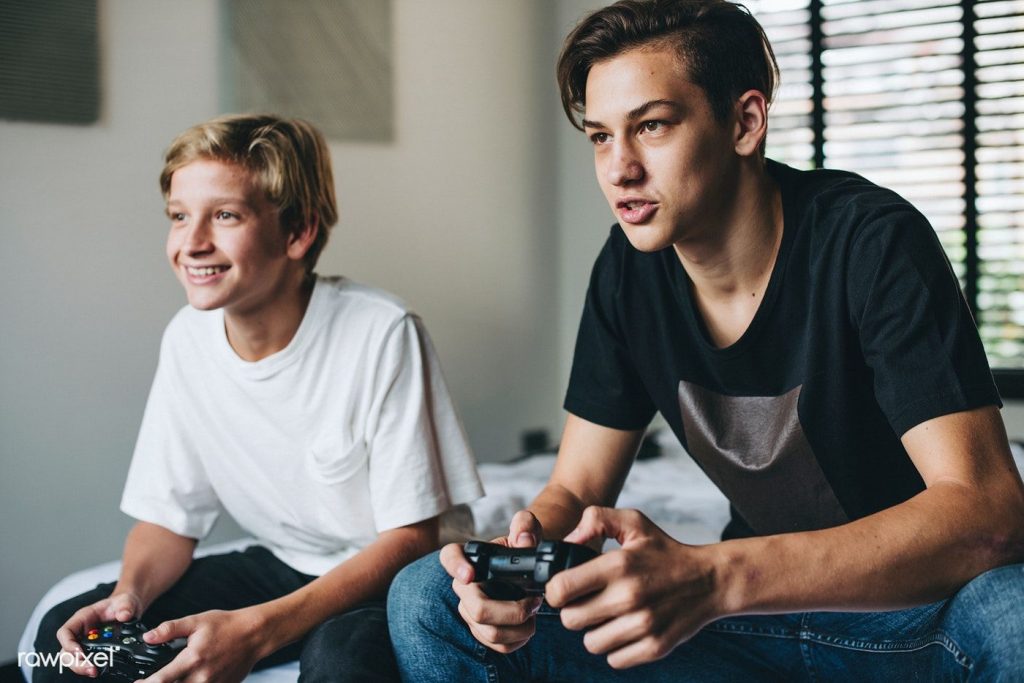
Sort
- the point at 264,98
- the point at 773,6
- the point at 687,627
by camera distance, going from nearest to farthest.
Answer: the point at 687,627, the point at 264,98, the point at 773,6

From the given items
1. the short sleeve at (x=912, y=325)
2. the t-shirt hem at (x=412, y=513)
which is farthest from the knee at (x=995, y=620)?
the t-shirt hem at (x=412, y=513)

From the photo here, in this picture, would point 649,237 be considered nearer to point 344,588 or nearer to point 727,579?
point 727,579

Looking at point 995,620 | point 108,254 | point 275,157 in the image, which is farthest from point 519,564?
point 108,254

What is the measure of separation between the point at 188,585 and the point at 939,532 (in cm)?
106

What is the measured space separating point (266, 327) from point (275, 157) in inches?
10.4

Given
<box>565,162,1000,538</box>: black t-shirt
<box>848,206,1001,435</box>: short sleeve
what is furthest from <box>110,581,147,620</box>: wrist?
<box>848,206,1001,435</box>: short sleeve

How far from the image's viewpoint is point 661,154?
117cm

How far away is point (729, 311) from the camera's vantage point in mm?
1239

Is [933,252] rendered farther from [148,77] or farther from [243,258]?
[148,77]

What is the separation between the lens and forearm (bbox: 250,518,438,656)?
122 cm

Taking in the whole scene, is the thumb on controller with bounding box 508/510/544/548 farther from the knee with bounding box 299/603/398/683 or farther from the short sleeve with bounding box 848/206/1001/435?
the short sleeve with bounding box 848/206/1001/435

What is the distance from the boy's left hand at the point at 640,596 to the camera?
788 mm

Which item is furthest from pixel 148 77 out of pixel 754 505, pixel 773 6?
pixel 773 6

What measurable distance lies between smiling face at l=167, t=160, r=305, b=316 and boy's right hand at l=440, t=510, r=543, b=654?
67 centimetres
